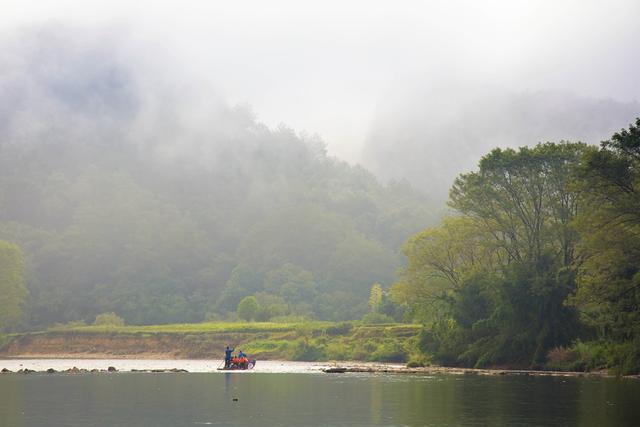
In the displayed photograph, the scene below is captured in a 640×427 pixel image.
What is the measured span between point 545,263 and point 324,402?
42803 mm

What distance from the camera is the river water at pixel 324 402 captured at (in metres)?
38.4

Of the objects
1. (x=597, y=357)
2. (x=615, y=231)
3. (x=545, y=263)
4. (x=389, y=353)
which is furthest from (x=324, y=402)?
(x=389, y=353)

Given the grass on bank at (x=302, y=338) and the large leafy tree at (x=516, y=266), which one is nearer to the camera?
the large leafy tree at (x=516, y=266)

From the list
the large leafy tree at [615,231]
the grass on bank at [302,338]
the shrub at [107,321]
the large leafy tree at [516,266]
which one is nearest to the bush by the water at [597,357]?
the large leafy tree at [615,231]

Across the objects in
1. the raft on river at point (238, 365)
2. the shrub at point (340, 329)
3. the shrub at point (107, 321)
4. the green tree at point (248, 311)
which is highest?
the green tree at point (248, 311)

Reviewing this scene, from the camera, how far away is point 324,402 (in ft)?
157

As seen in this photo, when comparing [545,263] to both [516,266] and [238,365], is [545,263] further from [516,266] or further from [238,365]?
[238,365]

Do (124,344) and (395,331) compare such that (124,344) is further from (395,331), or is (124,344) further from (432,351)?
(432,351)

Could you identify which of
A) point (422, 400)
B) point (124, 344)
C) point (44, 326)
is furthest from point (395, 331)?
point (44, 326)

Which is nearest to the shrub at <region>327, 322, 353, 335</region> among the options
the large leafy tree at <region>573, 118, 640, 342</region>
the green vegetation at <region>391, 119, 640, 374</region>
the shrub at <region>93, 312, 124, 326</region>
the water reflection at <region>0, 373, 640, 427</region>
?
the green vegetation at <region>391, 119, 640, 374</region>

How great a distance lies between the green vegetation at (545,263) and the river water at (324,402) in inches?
282

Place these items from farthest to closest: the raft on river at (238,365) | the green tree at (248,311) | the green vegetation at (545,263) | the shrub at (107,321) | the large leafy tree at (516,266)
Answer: the shrub at (107,321) → the green tree at (248,311) → the raft on river at (238,365) → the large leafy tree at (516,266) → the green vegetation at (545,263)

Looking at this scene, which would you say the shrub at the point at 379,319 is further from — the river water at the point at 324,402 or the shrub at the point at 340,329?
the river water at the point at 324,402

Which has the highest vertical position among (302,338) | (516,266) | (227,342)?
(516,266)
